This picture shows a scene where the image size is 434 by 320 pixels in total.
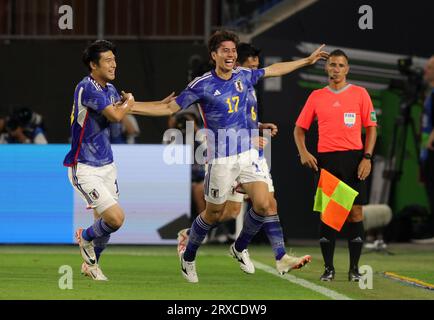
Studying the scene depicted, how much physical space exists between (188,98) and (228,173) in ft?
2.45

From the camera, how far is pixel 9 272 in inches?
498

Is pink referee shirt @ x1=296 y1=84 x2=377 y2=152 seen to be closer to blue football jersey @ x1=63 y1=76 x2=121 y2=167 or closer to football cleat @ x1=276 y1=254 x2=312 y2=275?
football cleat @ x1=276 y1=254 x2=312 y2=275

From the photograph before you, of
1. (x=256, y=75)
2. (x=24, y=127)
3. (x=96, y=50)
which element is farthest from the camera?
(x=24, y=127)

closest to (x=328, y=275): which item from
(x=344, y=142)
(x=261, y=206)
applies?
(x=261, y=206)

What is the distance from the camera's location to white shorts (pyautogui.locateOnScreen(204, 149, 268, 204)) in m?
11.3

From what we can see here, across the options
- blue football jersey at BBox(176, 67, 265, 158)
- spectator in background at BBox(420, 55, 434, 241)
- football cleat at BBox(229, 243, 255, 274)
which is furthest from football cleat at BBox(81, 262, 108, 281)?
spectator in background at BBox(420, 55, 434, 241)

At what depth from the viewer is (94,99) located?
1130cm

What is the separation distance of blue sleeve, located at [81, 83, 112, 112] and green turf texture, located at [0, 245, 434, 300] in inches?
60.8

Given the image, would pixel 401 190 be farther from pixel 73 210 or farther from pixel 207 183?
pixel 207 183

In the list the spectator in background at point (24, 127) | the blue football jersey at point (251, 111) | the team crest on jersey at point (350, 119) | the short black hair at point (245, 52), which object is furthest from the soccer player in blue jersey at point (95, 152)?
the spectator in background at point (24, 127)

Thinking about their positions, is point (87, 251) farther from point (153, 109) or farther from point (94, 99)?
point (153, 109)

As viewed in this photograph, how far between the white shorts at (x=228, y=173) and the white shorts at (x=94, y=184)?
36.1 inches

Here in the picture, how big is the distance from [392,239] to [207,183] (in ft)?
25.7

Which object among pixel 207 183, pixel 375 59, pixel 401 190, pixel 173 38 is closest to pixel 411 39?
pixel 375 59
